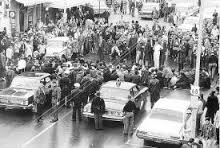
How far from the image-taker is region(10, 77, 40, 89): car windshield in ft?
74.9

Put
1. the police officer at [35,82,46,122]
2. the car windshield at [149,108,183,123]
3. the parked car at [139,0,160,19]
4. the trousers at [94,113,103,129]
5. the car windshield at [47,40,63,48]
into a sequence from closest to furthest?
the car windshield at [149,108,183,123] < the trousers at [94,113,103,129] < the police officer at [35,82,46,122] < the car windshield at [47,40,63,48] < the parked car at [139,0,160,19]

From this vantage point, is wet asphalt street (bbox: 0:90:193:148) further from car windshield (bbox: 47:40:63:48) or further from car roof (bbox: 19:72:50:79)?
car windshield (bbox: 47:40:63:48)

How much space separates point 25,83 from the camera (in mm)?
23016

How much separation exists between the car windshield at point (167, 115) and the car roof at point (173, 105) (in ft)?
0.65

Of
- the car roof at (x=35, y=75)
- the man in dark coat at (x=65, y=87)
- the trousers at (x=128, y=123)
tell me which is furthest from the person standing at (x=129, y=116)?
the car roof at (x=35, y=75)

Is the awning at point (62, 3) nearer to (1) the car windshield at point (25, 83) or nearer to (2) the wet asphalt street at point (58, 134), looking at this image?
(1) the car windshield at point (25, 83)

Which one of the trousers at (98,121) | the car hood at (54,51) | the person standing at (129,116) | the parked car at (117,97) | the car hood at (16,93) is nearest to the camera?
the person standing at (129,116)

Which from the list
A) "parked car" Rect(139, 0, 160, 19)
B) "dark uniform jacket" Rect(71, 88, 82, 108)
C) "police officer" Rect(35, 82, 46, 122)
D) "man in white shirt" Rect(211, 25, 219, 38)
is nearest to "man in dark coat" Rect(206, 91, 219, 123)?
"dark uniform jacket" Rect(71, 88, 82, 108)

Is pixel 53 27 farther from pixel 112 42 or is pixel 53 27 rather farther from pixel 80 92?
pixel 80 92

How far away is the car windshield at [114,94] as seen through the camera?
21.4 metres

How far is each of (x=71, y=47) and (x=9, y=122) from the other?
1125 centimetres

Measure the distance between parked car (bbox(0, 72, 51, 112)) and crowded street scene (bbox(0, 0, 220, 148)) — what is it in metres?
0.04

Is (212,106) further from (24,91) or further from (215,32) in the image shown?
(215,32)

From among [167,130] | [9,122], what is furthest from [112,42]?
[167,130]
